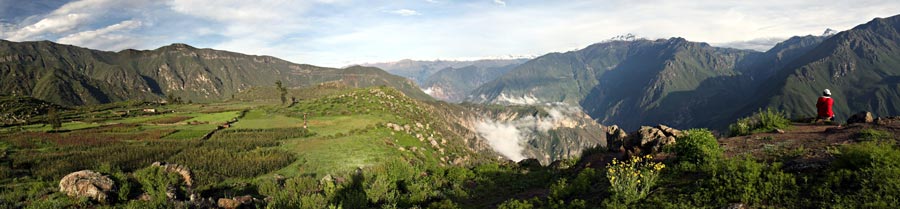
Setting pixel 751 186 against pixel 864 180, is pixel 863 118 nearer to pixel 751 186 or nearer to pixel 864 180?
pixel 864 180

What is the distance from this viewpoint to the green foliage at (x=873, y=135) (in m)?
17.5

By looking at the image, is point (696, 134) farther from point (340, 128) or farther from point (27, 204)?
point (340, 128)

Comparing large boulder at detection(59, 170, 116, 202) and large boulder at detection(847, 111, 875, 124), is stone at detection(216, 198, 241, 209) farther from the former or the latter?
large boulder at detection(847, 111, 875, 124)

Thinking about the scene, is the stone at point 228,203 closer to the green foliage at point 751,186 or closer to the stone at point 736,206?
the green foliage at point 751,186

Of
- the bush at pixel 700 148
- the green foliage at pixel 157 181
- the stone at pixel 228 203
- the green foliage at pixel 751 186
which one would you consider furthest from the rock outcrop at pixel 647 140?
the green foliage at pixel 157 181

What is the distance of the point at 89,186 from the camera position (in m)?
20.2

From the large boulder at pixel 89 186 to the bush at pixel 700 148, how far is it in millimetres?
30779

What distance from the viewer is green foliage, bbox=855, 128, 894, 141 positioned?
57.4ft

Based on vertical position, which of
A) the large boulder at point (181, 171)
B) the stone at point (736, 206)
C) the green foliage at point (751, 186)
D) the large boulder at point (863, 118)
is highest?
the large boulder at point (863, 118)

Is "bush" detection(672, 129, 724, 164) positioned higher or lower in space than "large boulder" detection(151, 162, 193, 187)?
higher

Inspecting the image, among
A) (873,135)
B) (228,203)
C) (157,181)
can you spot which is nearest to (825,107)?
(873,135)

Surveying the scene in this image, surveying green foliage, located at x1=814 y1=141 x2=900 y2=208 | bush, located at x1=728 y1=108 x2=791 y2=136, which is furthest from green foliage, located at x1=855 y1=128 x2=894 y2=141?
green foliage, located at x1=814 y1=141 x2=900 y2=208

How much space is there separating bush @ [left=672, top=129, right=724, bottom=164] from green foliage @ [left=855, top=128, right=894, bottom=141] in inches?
265

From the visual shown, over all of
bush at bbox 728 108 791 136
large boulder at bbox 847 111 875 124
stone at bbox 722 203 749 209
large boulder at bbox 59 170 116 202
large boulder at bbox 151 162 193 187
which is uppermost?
large boulder at bbox 847 111 875 124
